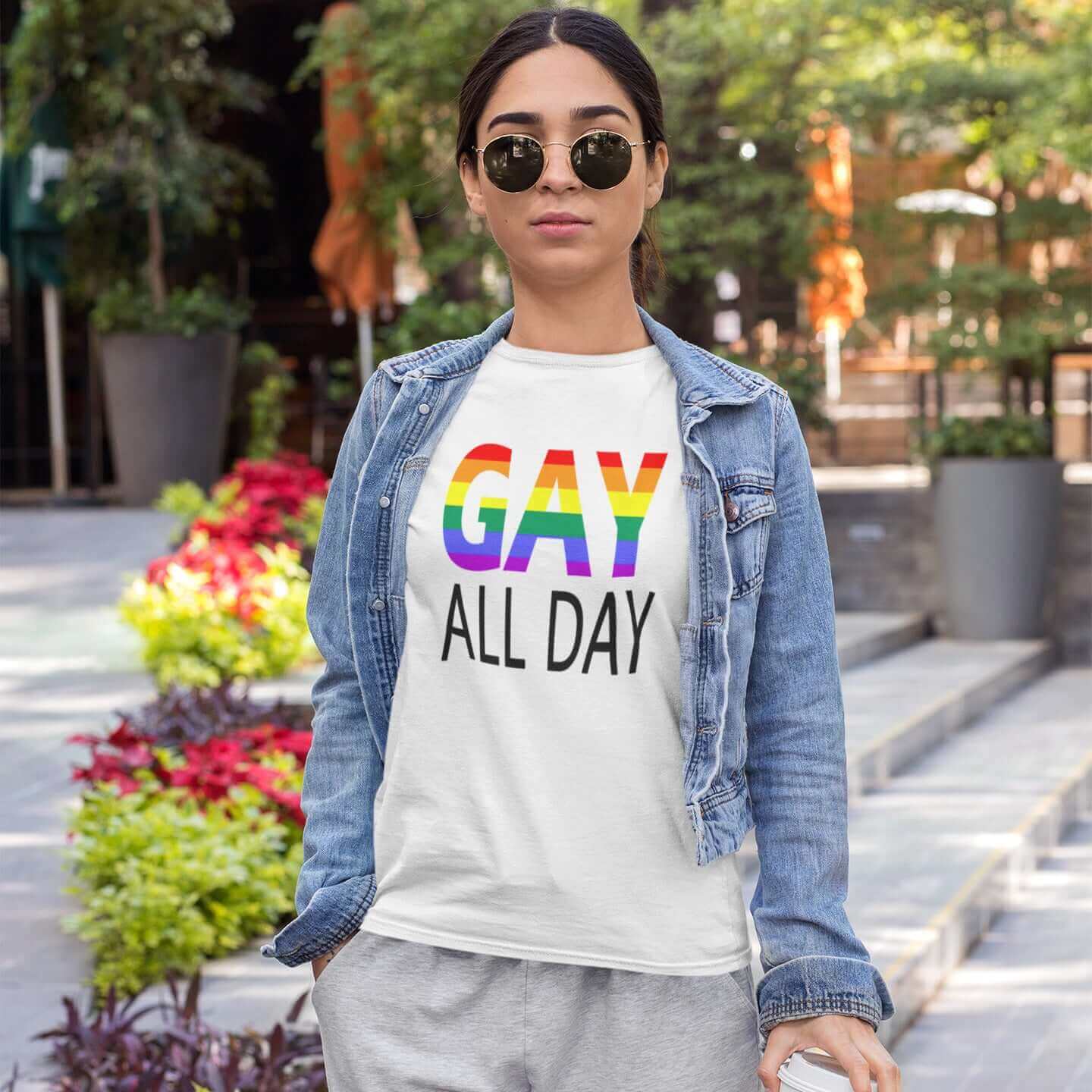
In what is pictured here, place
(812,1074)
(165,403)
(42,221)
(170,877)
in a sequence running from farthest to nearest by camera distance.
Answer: (42,221), (165,403), (170,877), (812,1074)

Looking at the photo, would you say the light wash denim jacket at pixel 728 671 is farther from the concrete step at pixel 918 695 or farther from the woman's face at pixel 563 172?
the concrete step at pixel 918 695

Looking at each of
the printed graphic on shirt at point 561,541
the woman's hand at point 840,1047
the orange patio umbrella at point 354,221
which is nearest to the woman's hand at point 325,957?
the printed graphic on shirt at point 561,541

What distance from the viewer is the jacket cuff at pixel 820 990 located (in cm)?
147

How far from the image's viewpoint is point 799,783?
150 centimetres

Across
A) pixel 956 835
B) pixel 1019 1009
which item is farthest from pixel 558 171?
pixel 956 835

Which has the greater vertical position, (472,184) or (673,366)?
(472,184)

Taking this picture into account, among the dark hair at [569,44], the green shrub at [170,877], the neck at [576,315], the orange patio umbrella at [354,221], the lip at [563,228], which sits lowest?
the green shrub at [170,877]

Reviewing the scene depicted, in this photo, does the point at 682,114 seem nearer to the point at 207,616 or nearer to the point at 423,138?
the point at 423,138

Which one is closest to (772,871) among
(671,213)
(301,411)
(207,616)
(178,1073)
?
(178,1073)

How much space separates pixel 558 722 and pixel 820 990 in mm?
332

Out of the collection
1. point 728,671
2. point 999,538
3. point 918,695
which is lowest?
point 918,695

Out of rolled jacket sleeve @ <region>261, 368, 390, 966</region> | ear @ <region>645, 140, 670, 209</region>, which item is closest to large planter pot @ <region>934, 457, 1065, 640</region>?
ear @ <region>645, 140, 670, 209</region>

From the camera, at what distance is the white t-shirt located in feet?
4.79

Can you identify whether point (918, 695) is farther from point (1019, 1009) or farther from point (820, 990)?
point (820, 990)
